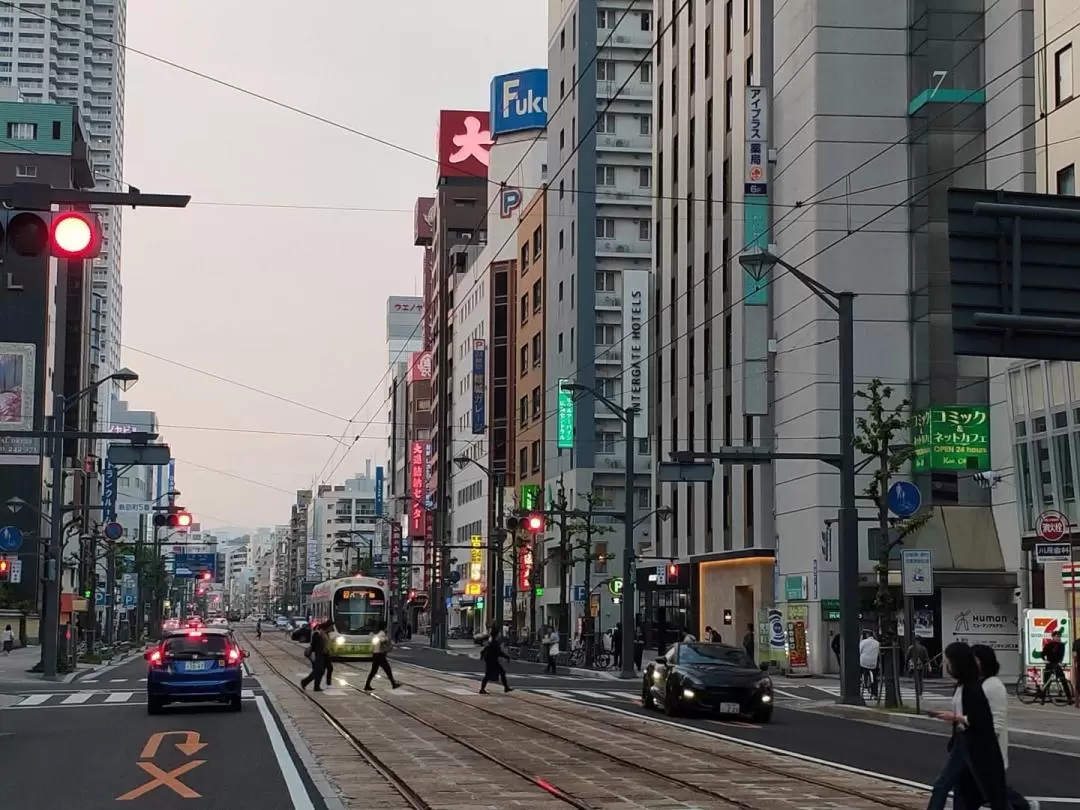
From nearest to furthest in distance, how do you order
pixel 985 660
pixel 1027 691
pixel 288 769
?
pixel 985 660, pixel 288 769, pixel 1027 691

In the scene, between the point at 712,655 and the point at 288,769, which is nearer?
the point at 288,769

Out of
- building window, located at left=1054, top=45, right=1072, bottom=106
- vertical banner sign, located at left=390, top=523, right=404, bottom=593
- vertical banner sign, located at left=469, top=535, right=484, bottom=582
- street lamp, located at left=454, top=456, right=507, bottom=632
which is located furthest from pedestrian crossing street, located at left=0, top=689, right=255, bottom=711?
vertical banner sign, located at left=390, top=523, right=404, bottom=593

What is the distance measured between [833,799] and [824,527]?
36.4m

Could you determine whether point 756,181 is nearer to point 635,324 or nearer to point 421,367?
point 635,324

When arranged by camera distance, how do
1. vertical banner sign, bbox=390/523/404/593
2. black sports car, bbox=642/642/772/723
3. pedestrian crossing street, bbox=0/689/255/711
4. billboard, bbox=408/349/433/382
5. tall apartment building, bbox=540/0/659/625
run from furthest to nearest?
billboard, bbox=408/349/433/382, vertical banner sign, bbox=390/523/404/593, tall apartment building, bbox=540/0/659/625, pedestrian crossing street, bbox=0/689/255/711, black sports car, bbox=642/642/772/723

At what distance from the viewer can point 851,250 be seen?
52.7m

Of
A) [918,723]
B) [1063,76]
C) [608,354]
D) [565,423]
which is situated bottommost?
[918,723]

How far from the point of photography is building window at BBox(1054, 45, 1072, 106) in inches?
1660

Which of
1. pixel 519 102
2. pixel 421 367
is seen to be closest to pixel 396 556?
pixel 421 367

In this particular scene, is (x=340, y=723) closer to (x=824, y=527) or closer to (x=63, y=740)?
(x=63, y=740)

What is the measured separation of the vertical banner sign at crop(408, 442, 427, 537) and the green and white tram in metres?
79.2

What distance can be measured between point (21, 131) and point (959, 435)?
86949mm

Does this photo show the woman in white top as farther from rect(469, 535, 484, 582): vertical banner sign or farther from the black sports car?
rect(469, 535, 484, 582): vertical banner sign

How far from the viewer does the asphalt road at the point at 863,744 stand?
742 inches
